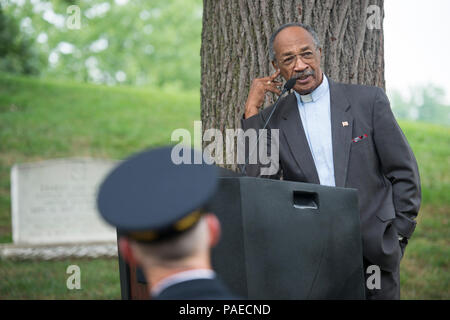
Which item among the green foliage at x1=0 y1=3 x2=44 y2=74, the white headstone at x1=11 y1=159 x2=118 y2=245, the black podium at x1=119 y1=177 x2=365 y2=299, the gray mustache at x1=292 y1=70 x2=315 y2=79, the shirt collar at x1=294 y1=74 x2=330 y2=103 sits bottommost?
the white headstone at x1=11 y1=159 x2=118 y2=245

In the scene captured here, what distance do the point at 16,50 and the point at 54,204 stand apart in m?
9.00

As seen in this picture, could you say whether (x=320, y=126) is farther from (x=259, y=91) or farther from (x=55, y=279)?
(x=55, y=279)

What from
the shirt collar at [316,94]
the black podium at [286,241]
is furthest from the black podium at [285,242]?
the shirt collar at [316,94]

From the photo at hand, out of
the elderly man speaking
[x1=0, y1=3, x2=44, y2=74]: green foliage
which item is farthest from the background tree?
[x1=0, y1=3, x2=44, y2=74]: green foliage

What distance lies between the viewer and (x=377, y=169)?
→ 2.43 m

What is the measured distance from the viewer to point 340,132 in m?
2.42

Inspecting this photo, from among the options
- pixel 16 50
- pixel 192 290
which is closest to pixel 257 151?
pixel 192 290

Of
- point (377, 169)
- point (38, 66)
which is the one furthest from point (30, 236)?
point (38, 66)

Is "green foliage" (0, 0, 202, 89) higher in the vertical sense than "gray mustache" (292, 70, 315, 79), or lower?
higher

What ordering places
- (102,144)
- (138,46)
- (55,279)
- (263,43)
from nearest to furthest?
(263,43) < (55,279) < (102,144) < (138,46)

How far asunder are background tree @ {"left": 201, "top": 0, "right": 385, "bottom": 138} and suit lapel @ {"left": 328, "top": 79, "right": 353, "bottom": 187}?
2.49ft

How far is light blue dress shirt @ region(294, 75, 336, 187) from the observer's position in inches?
95.1

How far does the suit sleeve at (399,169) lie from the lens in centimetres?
236

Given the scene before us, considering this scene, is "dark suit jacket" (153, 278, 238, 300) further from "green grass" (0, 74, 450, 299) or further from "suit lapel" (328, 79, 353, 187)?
"green grass" (0, 74, 450, 299)
